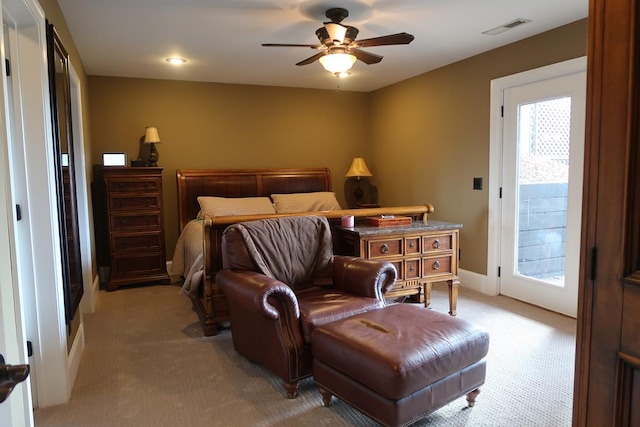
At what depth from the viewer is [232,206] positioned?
16.4ft

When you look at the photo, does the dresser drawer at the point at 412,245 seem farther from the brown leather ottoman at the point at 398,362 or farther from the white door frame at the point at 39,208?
the white door frame at the point at 39,208

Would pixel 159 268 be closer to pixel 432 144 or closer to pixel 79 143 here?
pixel 79 143

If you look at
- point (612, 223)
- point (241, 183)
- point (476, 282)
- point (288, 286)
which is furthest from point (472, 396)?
point (241, 183)

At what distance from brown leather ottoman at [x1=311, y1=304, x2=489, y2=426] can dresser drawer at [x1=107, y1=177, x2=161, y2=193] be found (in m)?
3.20

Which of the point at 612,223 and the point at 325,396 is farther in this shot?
the point at 325,396

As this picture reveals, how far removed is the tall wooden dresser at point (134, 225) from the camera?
182 inches

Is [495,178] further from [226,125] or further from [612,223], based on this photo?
[612,223]

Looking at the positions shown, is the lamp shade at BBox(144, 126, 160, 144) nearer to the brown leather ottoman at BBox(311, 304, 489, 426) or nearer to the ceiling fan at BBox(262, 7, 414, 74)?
the ceiling fan at BBox(262, 7, 414, 74)

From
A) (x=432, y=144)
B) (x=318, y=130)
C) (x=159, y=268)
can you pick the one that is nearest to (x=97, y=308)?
(x=159, y=268)

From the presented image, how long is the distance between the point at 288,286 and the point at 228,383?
26.3 inches

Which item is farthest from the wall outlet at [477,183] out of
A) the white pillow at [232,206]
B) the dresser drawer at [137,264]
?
the dresser drawer at [137,264]

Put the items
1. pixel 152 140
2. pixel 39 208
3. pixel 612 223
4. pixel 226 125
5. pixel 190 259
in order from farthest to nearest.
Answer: pixel 226 125, pixel 152 140, pixel 190 259, pixel 39 208, pixel 612 223

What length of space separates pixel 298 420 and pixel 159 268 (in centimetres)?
320

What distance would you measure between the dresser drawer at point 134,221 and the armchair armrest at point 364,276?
2.65 meters
